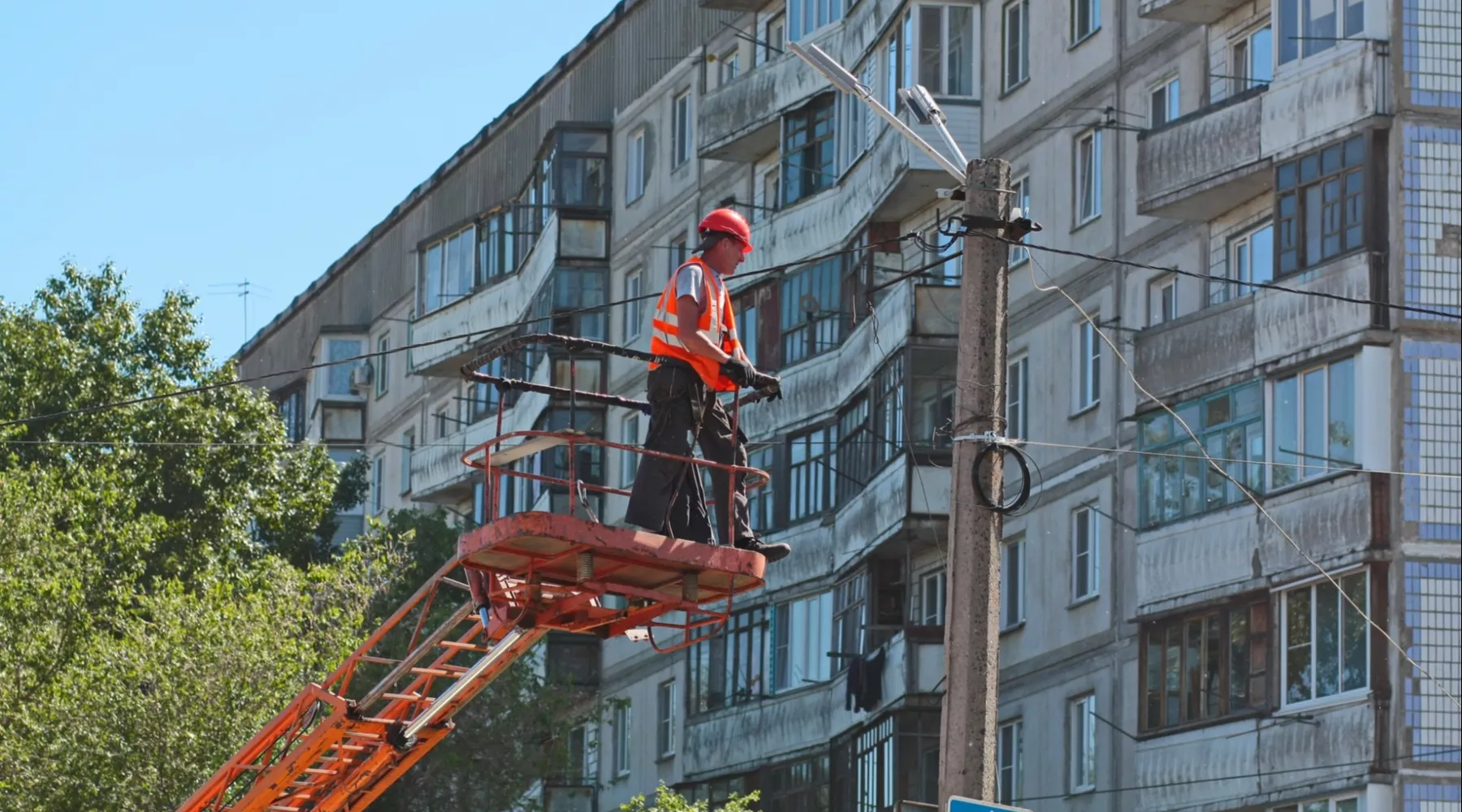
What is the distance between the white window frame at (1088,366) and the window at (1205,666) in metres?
3.96

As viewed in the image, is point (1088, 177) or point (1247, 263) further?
point (1088, 177)

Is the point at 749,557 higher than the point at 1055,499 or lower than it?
lower

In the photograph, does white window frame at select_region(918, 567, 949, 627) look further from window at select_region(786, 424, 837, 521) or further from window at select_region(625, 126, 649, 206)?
window at select_region(625, 126, 649, 206)

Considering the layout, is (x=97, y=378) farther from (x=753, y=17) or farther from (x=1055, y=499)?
(x=1055, y=499)

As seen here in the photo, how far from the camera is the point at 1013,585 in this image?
3812 centimetres

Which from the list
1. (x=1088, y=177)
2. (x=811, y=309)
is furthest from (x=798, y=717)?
(x=1088, y=177)

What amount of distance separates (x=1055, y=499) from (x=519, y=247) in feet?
72.5

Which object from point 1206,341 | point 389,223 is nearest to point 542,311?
point 389,223

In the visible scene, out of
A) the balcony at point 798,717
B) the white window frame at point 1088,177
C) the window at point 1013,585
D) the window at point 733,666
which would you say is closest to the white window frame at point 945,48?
the white window frame at point 1088,177

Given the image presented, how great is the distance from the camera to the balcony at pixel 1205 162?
31625 mm

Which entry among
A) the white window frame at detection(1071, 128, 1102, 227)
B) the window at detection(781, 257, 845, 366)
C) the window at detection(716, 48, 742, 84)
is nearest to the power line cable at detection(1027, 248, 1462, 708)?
the white window frame at detection(1071, 128, 1102, 227)

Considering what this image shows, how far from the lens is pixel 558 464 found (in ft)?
165

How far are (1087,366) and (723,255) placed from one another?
70.1 feet

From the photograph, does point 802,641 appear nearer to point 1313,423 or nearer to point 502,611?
point 1313,423
